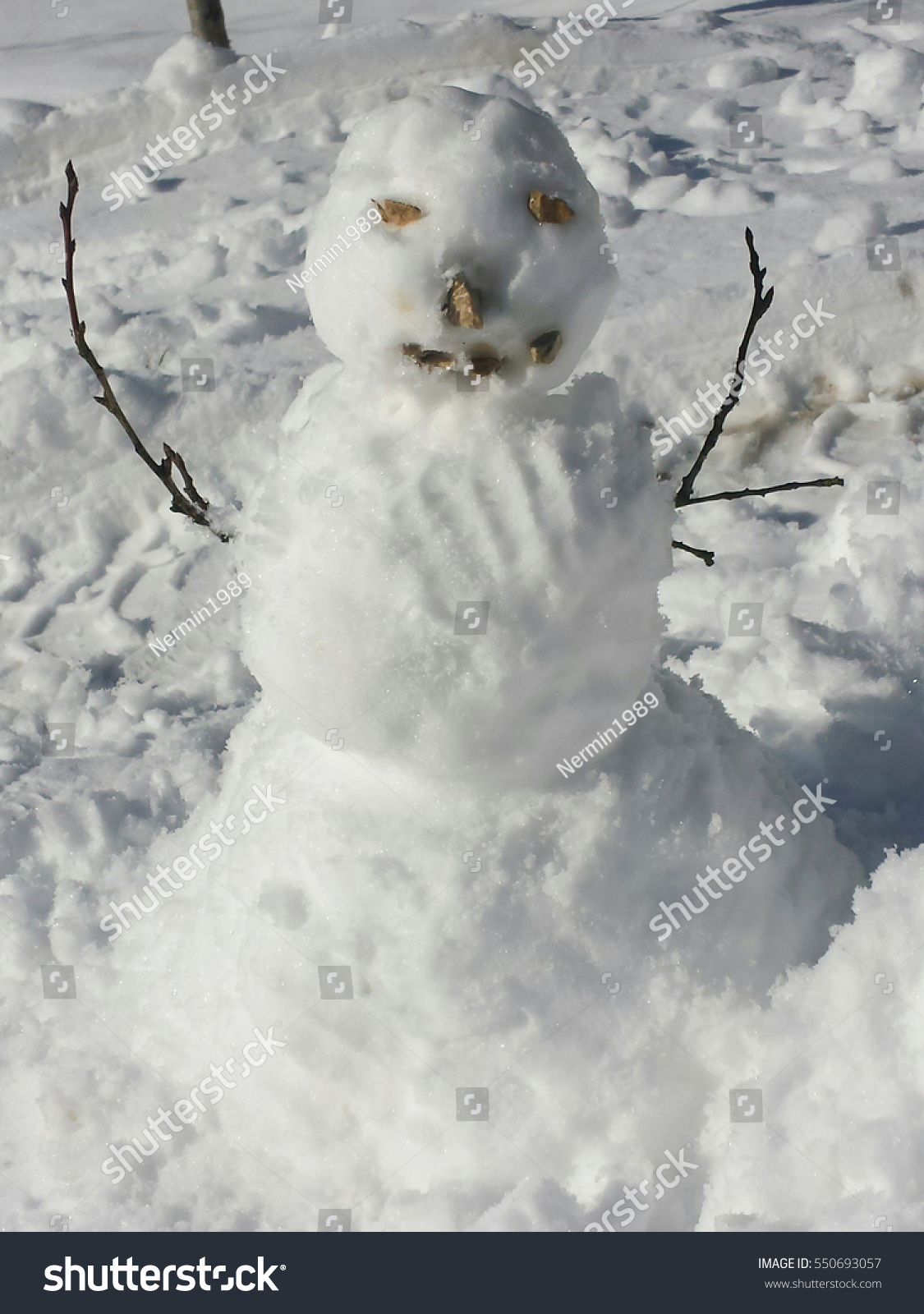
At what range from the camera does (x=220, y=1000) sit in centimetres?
196

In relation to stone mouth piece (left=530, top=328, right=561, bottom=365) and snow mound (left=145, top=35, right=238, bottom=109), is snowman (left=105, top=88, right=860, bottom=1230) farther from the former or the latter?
snow mound (left=145, top=35, right=238, bottom=109)

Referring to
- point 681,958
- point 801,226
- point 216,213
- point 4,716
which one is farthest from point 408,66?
point 681,958

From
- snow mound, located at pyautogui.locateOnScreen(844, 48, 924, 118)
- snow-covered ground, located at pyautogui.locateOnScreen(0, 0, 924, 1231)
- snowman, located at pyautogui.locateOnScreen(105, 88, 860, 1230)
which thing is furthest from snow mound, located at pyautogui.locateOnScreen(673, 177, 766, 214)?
snowman, located at pyautogui.locateOnScreen(105, 88, 860, 1230)

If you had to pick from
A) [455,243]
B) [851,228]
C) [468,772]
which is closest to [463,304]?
[455,243]

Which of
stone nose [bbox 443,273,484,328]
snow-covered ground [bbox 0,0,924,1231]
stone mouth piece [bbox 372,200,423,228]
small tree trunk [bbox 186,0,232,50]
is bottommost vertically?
snow-covered ground [bbox 0,0,924,1231]

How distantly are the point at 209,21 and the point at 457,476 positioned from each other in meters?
4.50

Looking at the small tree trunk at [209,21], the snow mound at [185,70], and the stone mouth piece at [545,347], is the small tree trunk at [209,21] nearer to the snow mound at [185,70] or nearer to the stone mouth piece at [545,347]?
the snow mound at [185,70]

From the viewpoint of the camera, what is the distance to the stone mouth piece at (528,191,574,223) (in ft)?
4.74

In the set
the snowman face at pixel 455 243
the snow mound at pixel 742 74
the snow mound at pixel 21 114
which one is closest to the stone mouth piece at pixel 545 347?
the snowman face at pixel 455 243

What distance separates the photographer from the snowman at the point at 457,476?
4.78 feet

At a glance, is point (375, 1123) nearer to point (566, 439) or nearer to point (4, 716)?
point (566, 439)

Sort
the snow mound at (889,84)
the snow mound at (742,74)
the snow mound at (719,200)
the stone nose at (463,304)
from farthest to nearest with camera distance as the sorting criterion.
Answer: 1. the snow mound at (742,74)
2. the snow mound at (889,84)
3. the snow mound at (719,200)
4. the stone nose at (463,304)

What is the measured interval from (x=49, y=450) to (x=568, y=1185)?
247 centimetres

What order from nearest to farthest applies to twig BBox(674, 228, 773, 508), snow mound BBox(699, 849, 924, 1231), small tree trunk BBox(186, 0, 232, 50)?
snow mound BBox(699, 849, 924, 1231), twig BBox(674, 228, 773, 508), small tree trunk BBox(186, 0, 232, 50)
